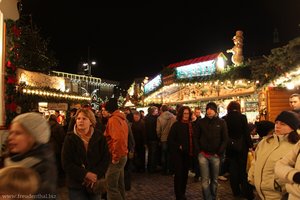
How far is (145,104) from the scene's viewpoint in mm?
24984

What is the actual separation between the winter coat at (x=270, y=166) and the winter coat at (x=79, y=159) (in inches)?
81.1

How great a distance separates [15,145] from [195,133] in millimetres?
4488

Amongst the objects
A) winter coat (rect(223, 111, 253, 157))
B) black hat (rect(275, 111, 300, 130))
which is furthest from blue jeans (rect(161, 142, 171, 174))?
black hat (rect(275, 111, 300, 130))

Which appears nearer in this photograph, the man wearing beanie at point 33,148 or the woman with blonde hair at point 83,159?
the man wearing beanie at point 33,148

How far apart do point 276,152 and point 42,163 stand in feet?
9.21

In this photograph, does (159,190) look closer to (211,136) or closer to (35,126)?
(211,136)

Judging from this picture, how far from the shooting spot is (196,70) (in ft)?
50.4

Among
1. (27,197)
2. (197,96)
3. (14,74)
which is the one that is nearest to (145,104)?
(197,96)

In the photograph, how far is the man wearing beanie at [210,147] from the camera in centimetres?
662

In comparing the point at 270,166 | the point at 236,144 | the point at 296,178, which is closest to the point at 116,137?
the point at 236,144

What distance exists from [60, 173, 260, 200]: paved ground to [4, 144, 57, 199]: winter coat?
5.12m

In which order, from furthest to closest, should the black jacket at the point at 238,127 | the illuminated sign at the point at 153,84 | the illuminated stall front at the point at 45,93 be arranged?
the illuminated sign at the point at 153,84, the illuminated stall front at the point at 45,93, the black jacket at the point at 238,127

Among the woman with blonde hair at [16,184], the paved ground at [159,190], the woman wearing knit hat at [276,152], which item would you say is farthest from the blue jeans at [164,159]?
the woman with blonde hair at [16,184]

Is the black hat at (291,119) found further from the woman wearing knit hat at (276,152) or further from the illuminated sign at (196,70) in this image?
the illuminated sign at (196,70)
